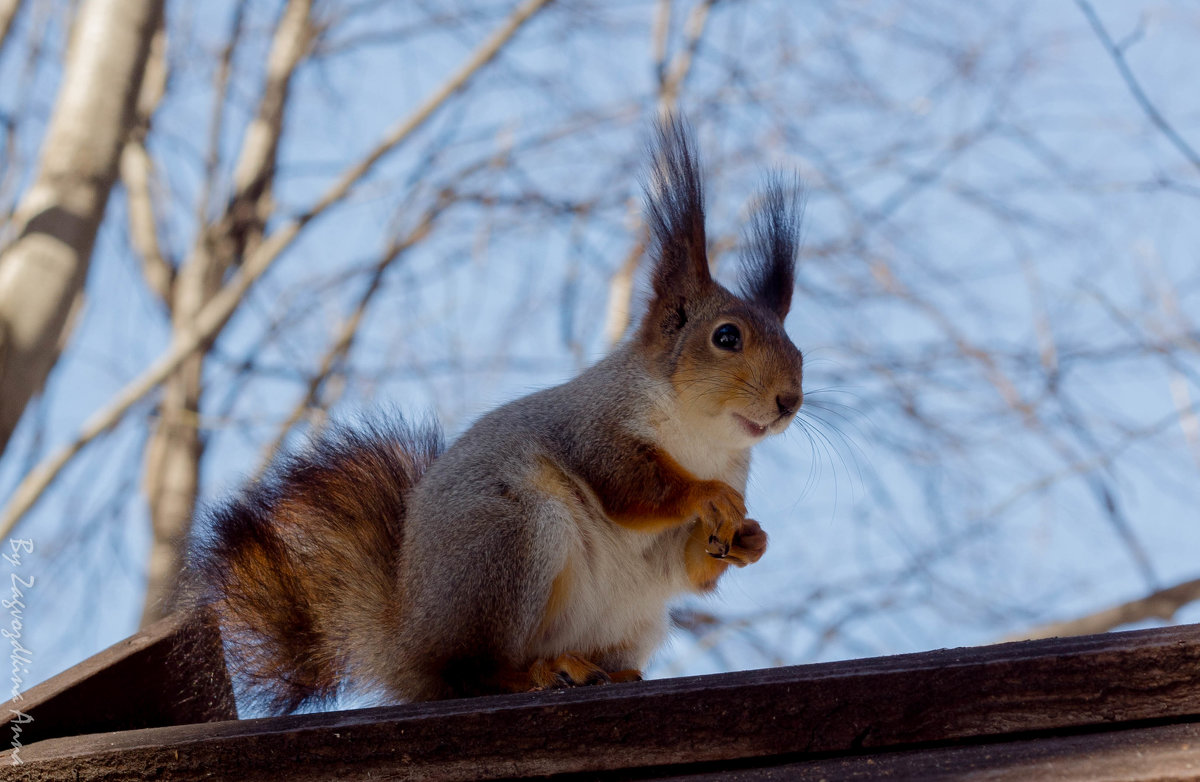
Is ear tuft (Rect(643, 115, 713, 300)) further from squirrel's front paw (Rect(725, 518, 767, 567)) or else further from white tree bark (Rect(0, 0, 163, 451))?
white tree bark (Rect(0, 0, 163, 451))

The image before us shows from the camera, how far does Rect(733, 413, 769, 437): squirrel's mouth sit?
72.1 inches

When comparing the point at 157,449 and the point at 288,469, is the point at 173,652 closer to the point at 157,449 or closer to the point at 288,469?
the point at 288,469

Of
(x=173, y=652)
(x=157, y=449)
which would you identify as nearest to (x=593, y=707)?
(x=173, y=652)

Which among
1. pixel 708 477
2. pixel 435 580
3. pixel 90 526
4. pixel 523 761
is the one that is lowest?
pixel 523 761

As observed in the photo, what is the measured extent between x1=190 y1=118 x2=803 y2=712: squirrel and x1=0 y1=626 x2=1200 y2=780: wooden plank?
30 cm

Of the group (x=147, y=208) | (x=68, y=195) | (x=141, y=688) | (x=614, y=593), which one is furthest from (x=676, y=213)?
(x=147, y=208)

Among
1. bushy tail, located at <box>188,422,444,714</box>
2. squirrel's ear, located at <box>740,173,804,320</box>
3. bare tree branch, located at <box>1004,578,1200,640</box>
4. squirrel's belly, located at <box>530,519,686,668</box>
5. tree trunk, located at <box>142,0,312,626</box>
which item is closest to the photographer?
squirrel's belly, located at <box>530,519,686,668</box>

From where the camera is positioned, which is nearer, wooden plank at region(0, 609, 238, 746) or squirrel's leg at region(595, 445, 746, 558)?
wooden plank at region(0, 609, 238, 746)

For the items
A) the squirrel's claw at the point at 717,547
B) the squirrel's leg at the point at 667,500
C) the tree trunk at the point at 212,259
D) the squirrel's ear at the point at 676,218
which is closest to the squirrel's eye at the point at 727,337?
the squirrel's ear at the point at 676,218

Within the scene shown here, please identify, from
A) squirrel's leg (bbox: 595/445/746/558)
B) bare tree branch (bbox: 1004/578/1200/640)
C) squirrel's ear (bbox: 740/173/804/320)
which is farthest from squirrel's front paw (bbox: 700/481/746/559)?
bare tree branch (bbox: 1004/578/1200/640)

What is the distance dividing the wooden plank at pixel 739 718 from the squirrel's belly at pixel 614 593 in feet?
1.21

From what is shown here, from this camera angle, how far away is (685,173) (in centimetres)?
198

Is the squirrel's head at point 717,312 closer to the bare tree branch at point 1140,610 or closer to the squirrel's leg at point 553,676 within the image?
the squirrel's leg at point 553,676

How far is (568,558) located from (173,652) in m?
0.66
